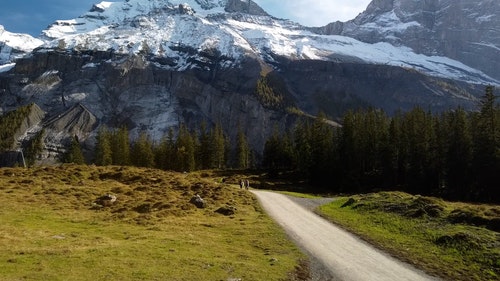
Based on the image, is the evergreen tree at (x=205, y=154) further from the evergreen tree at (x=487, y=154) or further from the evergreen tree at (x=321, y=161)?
the evergreen tree at (x=487, y=154)

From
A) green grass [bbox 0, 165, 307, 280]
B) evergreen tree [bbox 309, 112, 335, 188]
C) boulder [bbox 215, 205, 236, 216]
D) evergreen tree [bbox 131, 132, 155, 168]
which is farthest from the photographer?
evergreen tree [bbox 131, 132, 155, 168]

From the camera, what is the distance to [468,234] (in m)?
23.7

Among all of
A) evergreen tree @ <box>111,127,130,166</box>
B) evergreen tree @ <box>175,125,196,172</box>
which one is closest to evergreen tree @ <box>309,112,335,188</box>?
evergreen tree @ <box>175,125,196,172</box>

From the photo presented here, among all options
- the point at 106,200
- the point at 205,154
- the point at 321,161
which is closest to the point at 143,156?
the point at 205,154

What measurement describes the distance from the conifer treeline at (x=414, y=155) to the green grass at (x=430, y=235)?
44470 mm

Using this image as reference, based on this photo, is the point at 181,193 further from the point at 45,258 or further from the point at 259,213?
the point at 45,258

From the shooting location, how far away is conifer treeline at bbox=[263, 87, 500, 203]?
74625 millimetres

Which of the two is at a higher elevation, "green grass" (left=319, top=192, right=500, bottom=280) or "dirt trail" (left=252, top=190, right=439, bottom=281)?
"green grass" (left=319, top=192, right=500, bottom=280)

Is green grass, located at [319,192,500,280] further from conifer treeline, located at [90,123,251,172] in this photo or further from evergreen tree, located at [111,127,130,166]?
evergreen tree, located at [111,127,130,166]

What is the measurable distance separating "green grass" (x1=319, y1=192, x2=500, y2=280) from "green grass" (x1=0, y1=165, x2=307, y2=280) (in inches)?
242

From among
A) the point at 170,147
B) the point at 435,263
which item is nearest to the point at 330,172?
the point at 170,147

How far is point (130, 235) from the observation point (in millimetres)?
25781

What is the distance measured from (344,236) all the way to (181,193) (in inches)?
940

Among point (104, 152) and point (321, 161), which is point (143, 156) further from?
point (321, 161)
